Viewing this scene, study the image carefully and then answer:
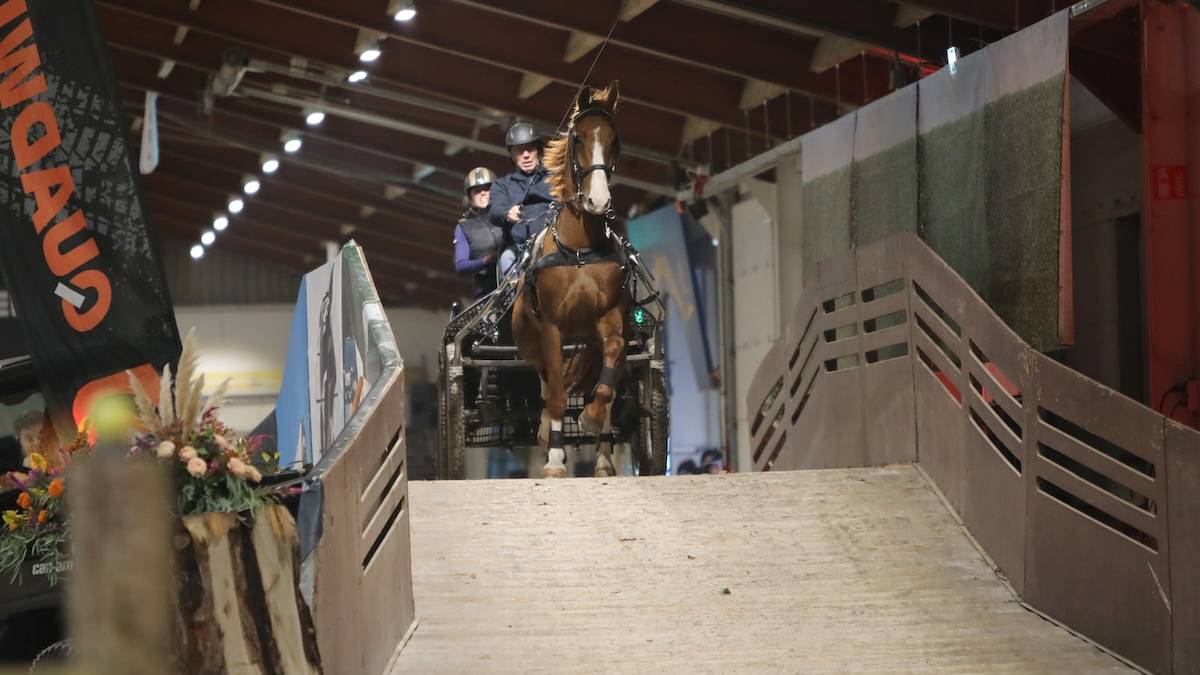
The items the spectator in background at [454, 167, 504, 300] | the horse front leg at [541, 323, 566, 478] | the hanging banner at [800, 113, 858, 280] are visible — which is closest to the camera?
the horse front leg at [541, 323, 566, 478]

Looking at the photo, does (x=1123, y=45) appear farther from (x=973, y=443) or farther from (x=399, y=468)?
(x=399, y=468)

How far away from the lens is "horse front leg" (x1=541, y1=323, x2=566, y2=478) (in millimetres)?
10062

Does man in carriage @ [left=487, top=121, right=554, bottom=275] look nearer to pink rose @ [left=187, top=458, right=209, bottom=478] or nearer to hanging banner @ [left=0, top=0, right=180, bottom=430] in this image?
hanging banner @ [left=0, top=0, right=180, bottom=430]

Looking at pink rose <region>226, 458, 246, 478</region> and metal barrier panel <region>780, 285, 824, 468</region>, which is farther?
metal barrier panel <region>780, 285, 824, 468</region>

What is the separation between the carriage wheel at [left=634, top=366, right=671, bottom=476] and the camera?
11070 mm

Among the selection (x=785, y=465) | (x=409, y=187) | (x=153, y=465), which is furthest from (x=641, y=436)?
(x=409, y=187)

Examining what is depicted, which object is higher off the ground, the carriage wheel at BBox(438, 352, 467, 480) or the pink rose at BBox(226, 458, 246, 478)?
the pink rose at BBox(226, 458, 246, 478)

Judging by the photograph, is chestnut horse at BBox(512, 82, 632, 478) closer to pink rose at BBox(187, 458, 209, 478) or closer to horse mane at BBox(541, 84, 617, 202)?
horse mane at BBox(541, 84, 617, 202)

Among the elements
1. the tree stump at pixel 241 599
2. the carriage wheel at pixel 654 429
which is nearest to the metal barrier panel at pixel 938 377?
the carriage wheel at pixel 654 429

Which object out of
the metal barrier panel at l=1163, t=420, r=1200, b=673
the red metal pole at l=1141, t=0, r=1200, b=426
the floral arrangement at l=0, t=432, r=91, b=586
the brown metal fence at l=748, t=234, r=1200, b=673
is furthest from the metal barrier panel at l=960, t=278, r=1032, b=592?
the floral arrangement at l=0, t=432, r=91, b=586

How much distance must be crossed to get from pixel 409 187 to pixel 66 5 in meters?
14.8

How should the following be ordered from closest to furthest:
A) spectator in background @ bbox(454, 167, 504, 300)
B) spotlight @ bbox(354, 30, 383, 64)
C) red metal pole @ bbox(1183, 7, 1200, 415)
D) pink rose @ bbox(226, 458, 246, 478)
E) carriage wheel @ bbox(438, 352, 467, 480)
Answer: pink rose @ bbox(226, 458, 246, 478)
red metal pole @ bbox(1183, 7, 1200, 415)
carriage wheel @ bbox(438, 352, 467, 480)
spectator in background @ bbox(454, 167, 504, 300)
spotlight @ bbox(354, 30, 383, 64)

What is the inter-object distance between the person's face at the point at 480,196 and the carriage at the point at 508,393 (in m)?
1.30

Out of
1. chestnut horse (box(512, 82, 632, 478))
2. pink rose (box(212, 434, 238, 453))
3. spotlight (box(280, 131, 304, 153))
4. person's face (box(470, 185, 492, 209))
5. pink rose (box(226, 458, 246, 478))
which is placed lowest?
pink rose (box(226, 458, 246, 478))
